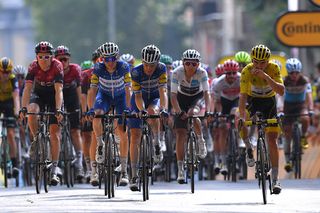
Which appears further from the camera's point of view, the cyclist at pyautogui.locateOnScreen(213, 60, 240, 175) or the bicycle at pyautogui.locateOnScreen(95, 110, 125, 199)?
the cyclist at pyautogui.locateOnScreen(213, 60, 240, 175)

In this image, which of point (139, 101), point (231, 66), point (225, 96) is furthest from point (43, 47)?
point (225, 96)

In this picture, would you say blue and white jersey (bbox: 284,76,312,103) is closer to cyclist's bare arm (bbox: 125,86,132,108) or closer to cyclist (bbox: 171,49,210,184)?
cyclist (bbox: 171,49,210,184)

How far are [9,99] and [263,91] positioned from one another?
755 cm

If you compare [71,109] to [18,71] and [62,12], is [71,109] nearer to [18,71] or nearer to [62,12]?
[18,71]

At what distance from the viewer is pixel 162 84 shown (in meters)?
19.1

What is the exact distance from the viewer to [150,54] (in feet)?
61.9

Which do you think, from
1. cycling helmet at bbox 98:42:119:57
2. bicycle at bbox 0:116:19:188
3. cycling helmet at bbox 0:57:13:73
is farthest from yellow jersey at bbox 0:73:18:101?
cycling helmet at bbox 98:42:119:57

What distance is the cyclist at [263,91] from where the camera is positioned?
1756 cm

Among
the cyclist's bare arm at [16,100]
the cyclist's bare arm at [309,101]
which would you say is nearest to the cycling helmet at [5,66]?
the cyclist's bare arm at [16,100]

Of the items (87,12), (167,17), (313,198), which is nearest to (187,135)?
(313,198)

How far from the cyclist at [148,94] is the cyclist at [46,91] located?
46.9 inches

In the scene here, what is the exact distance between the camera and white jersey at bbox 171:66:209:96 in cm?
2008

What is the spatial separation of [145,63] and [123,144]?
3.66ft

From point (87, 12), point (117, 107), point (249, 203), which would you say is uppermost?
point (87, 12)
